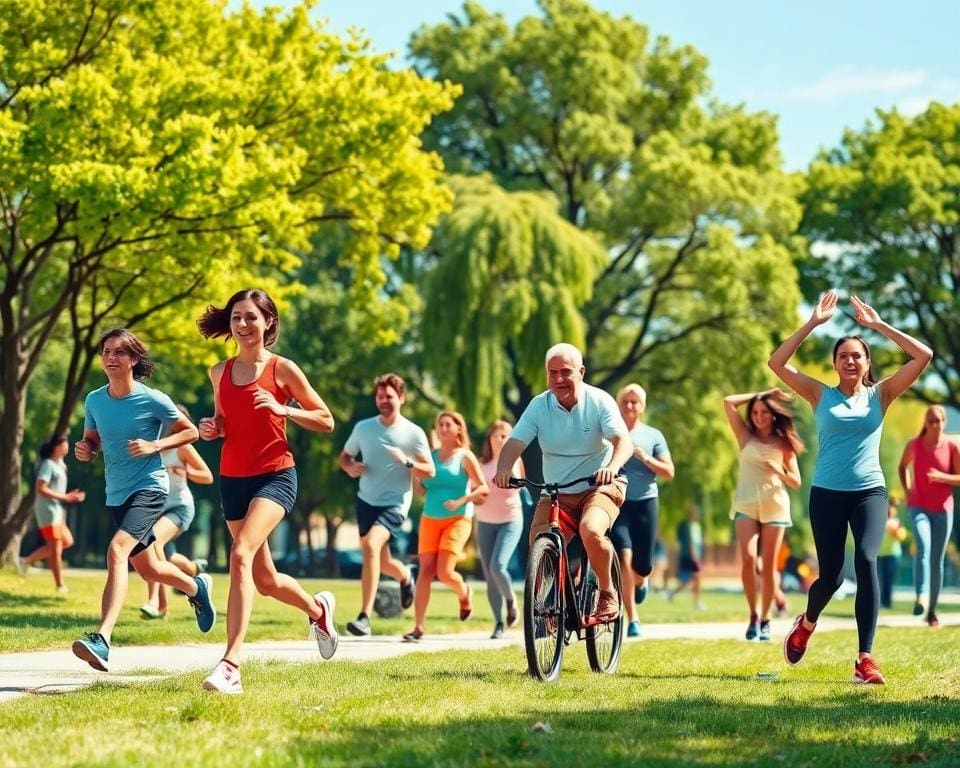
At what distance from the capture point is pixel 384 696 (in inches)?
322

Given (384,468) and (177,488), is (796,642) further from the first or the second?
(177,488)

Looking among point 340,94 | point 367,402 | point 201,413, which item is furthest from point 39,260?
point 201,413

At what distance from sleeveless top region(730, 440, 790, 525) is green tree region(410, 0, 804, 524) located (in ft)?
77.4

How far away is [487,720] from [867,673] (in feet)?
10.6

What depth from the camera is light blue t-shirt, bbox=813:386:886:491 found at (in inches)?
383

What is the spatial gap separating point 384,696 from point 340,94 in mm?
14936

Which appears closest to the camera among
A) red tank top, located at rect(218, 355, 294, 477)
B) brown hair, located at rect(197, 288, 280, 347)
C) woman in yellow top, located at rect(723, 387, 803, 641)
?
red tank top, located at rect(218, 355, 294, 477)

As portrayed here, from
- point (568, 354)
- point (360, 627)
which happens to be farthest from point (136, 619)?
point (568, 354)

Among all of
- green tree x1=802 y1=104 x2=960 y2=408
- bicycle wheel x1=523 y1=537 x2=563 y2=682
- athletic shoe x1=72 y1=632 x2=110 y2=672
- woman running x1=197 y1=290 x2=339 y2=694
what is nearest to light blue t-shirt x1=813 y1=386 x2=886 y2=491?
bicycle wheel x1=523 y1=537 x2=563 y2=682

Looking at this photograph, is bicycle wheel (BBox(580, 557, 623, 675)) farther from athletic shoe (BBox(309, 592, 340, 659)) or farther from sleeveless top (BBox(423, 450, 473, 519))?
sleeveless top (BBox(423, 450, 473, 519))

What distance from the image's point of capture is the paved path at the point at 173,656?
358 inches

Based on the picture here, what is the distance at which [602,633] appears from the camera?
10.1m

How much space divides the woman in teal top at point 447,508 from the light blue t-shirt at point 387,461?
371mm

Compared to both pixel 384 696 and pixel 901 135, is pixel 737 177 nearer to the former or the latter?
pixel 901 135
